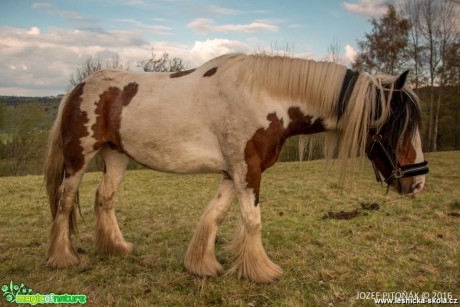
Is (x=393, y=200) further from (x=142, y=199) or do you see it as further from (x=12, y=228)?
(x=12, y=228)

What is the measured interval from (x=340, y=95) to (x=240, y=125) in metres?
1.11

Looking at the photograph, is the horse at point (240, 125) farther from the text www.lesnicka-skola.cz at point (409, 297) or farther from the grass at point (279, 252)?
the text www.lesnicka-skola.cz at point (409, 297)

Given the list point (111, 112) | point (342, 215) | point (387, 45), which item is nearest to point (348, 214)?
point (342, 215)

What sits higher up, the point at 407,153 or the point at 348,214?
the point at 407,153

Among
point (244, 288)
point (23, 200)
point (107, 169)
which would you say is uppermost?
point (107, 169)

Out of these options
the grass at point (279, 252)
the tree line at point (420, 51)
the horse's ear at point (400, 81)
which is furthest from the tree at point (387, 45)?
the horse's ear at point (400, 81)

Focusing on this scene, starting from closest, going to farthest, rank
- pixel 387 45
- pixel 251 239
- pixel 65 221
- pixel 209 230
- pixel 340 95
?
1. pixel 340 95
2. pixel 251 239
3. pixel 209 230
4. pixel 65 221
5. pixel 387 45

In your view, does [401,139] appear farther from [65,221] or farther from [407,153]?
[65,221]

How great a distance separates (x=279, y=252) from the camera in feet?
15.2

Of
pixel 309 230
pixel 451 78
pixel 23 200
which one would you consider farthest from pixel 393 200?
pixel 451 78

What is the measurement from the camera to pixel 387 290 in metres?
3.45

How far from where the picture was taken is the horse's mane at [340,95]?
3.52 m

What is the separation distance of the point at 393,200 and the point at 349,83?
5384 millimetres

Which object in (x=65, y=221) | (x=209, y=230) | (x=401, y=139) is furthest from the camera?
(x=65, y=221)
